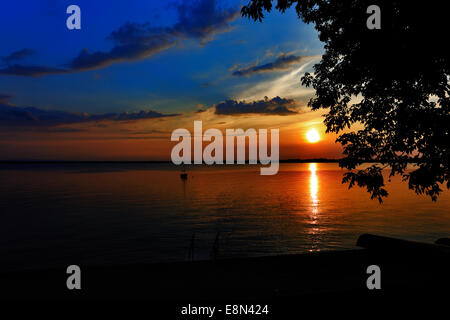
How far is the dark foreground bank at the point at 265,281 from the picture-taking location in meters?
7.44

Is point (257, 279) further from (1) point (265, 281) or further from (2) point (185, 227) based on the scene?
(2) point (185, 227)

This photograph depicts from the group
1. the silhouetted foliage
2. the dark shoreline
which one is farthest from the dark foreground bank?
the silhouetted foliage

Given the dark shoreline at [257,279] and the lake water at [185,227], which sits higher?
the dark shoreline at [257,279]

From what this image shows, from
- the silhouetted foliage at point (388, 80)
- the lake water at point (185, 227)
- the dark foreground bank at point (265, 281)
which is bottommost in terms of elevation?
the lake water at point (185, 227)

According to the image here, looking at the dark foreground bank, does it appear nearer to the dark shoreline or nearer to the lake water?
the dark shoreline

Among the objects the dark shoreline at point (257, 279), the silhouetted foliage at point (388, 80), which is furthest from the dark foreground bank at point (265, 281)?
the silhouetted foliage at point (388, 80)

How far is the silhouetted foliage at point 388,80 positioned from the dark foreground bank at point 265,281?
261 cm

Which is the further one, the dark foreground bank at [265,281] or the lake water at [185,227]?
the lake water at [185,227]

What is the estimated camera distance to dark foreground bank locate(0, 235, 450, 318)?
24.4 feet

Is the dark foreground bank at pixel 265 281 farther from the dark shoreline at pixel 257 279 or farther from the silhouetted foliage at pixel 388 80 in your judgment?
the silhouetted foliage at pixel 388 80

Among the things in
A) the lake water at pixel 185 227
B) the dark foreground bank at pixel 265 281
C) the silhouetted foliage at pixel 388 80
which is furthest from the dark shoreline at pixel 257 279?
the lake water at pixel 185 227

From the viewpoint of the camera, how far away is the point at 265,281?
27.5ft

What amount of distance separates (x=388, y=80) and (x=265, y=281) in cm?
744
